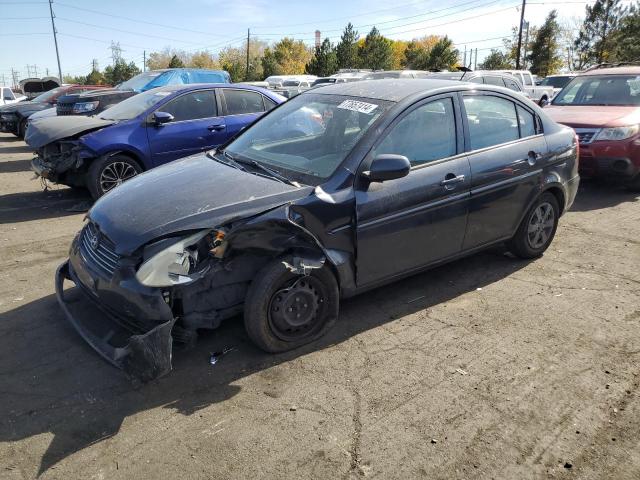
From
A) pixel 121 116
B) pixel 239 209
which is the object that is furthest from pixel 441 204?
pixel 121 116

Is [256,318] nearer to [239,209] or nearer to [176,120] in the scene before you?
[239,209]

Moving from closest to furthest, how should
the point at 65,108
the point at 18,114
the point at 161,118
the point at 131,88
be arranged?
the point at 161,118 → the point at 65,108 → the point at 131,88 → the point at 18,114

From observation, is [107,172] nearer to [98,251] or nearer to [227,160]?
[227,160]

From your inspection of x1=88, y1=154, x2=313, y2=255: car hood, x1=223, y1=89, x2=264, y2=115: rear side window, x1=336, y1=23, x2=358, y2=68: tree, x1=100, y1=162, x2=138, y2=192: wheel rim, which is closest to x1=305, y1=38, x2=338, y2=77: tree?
x1=336, y1=23, x2=358, y2=68: tree

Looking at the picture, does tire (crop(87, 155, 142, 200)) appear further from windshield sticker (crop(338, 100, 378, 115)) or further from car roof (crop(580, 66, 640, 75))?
car roof (crop(580, 66, 640, 75))

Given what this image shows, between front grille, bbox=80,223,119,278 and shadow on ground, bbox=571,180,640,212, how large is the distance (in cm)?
625

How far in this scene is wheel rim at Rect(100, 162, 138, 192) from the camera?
7156 millimetres

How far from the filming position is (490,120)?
4480 mm

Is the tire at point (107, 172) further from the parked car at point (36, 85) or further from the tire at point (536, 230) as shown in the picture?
the parked car at point (36, 85)

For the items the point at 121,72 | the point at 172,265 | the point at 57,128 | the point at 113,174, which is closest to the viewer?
the point at 172,265

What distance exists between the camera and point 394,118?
3.77 metres

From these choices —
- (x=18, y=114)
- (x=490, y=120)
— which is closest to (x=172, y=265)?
(x=490, y=120)

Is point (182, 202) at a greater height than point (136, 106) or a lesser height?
lesser

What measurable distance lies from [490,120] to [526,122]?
578 millimetres
